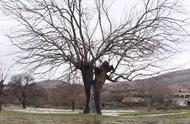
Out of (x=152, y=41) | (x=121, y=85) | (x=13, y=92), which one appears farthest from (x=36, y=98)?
(x=152, y=41)

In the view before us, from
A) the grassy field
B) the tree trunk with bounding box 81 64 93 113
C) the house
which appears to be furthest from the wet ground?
the house

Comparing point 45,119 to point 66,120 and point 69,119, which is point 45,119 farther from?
point 69,119

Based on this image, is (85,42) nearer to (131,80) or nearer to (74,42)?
(74,42)

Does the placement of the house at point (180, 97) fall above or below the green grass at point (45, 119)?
above

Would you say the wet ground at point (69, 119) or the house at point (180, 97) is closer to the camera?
the wet ground at point (69, 119)

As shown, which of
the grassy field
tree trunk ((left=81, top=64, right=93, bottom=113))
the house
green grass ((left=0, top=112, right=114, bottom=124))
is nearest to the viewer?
green grass ((left=0, top=112, right=114, bottom=124))

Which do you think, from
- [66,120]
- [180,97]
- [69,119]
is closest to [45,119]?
[66,120]

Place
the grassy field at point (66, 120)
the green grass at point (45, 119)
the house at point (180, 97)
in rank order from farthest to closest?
1. the house at point (180, 97)
2. the grassy field at point (66, 120)
3. the green grass at point (45, 119)

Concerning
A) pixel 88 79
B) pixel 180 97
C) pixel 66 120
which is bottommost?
pixel 66 120

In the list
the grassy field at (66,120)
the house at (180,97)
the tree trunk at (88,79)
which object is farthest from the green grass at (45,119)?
the house at (180,97)

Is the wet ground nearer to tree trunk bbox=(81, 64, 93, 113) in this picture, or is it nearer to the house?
tree trunk bbox=(81, 64, 93, 113)

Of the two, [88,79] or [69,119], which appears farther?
[88,79]

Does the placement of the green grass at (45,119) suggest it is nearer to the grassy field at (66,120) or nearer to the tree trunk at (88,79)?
the grassy field at (66,120)

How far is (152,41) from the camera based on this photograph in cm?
2667
